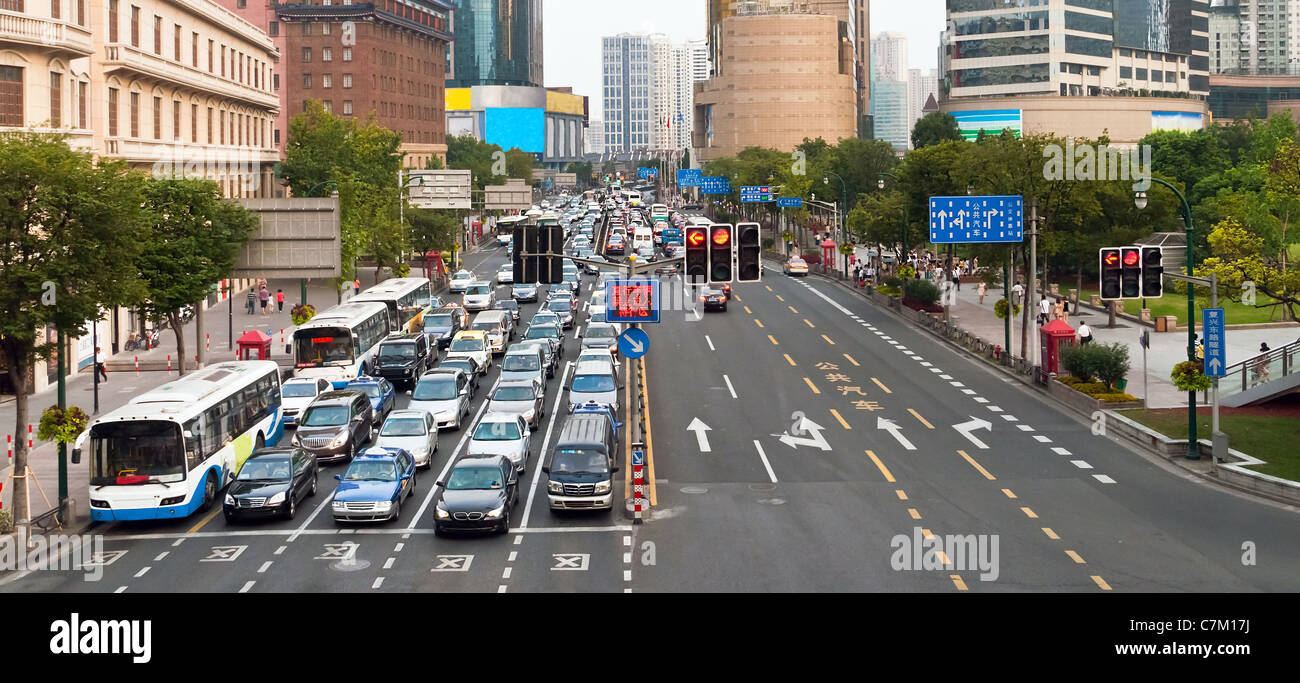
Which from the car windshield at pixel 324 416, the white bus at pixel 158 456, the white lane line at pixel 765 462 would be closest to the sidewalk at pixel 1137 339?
the white lane line at pixel 765 462

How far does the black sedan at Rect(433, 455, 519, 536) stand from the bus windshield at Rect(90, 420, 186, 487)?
240 inches

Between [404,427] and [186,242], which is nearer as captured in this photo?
[404,427]

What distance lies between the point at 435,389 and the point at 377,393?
1881mm

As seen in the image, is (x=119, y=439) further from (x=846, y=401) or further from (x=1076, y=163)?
(x=1076, y=163)

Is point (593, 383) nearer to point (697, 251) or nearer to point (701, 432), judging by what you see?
point (701, 432)

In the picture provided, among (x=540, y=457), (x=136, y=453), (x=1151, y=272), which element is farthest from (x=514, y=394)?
(x=1151, y=272)

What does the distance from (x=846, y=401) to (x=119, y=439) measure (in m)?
23.6

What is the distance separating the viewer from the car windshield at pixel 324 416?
35500 millimetres

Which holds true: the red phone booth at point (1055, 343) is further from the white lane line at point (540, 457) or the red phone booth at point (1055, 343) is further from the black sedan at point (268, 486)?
the black sedan at point (268, 486)

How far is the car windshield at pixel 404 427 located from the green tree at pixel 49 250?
→ 737 cm

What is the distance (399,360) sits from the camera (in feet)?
155

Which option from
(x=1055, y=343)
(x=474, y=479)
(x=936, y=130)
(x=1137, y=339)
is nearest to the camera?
(x=474, y=479)

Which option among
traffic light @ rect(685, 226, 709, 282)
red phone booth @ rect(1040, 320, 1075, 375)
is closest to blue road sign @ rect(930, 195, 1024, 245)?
red phone booth @ rect(1040, 320, 1075, 375)

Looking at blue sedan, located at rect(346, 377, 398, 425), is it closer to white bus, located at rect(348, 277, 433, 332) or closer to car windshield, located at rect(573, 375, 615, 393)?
car windshield, located at rect(573, 375, 615, 393)
